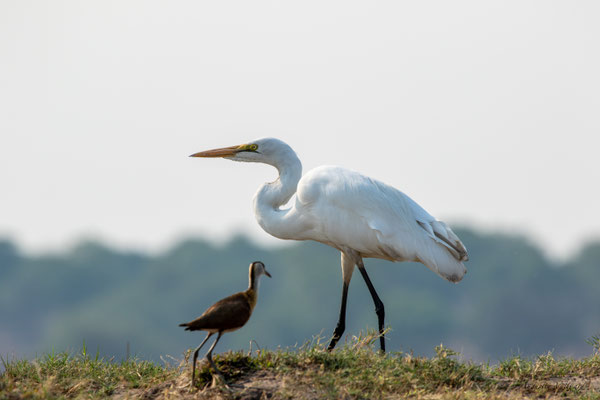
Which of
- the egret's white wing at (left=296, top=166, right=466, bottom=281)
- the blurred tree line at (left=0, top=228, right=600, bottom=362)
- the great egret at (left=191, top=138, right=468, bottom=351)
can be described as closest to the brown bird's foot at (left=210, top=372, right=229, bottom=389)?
the great egret at (left=191, top=138, right=468, bottom=351)

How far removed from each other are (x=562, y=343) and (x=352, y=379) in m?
62.7

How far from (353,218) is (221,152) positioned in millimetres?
1330

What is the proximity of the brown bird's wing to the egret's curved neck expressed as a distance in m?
2.05

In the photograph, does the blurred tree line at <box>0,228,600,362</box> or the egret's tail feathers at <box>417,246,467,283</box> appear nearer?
the egret's tail feathers at <box>417,246,467,283</box>

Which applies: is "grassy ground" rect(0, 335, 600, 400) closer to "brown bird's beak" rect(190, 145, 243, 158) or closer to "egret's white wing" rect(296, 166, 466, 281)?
"egret's white wing" rect(296, 166, 466, 281)

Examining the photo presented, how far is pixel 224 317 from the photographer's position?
5.47m

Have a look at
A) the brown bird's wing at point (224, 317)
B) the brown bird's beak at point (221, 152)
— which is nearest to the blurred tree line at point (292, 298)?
the brown bird's beak at point (221, 152)

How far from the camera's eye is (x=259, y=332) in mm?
72000

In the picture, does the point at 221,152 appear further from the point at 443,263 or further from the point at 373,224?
the point at 443,263

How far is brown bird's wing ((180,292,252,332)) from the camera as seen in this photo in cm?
540

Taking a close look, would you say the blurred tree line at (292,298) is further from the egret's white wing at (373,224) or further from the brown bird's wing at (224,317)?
the brown bird's wing at (224,317)

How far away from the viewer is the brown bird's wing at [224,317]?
17.7 feet

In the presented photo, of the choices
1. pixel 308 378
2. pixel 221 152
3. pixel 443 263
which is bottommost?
pixel 308 378

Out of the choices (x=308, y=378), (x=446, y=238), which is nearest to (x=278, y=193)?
(x=446, y=238)
